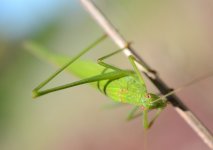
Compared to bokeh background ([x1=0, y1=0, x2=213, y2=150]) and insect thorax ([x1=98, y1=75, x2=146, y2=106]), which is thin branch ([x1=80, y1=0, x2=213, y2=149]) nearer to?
insect thorax ([x1=98, y1=75, x2=146, y2=106])

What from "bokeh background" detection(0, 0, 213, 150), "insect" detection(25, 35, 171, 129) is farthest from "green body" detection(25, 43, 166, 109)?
"bokeh background" detection(0, 0, 213, 150)

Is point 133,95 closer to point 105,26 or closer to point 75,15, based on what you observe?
point 105,26

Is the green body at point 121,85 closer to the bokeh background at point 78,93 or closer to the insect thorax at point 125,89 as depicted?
the insect thorax at point 125,89

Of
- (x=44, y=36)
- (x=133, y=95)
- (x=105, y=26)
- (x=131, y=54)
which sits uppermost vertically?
(x=44, y=36)

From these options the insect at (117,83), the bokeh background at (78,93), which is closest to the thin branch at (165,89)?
the insect at (117,83)

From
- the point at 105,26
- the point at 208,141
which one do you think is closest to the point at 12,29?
the point at 105,26

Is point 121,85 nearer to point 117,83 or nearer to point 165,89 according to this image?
point 117,83
